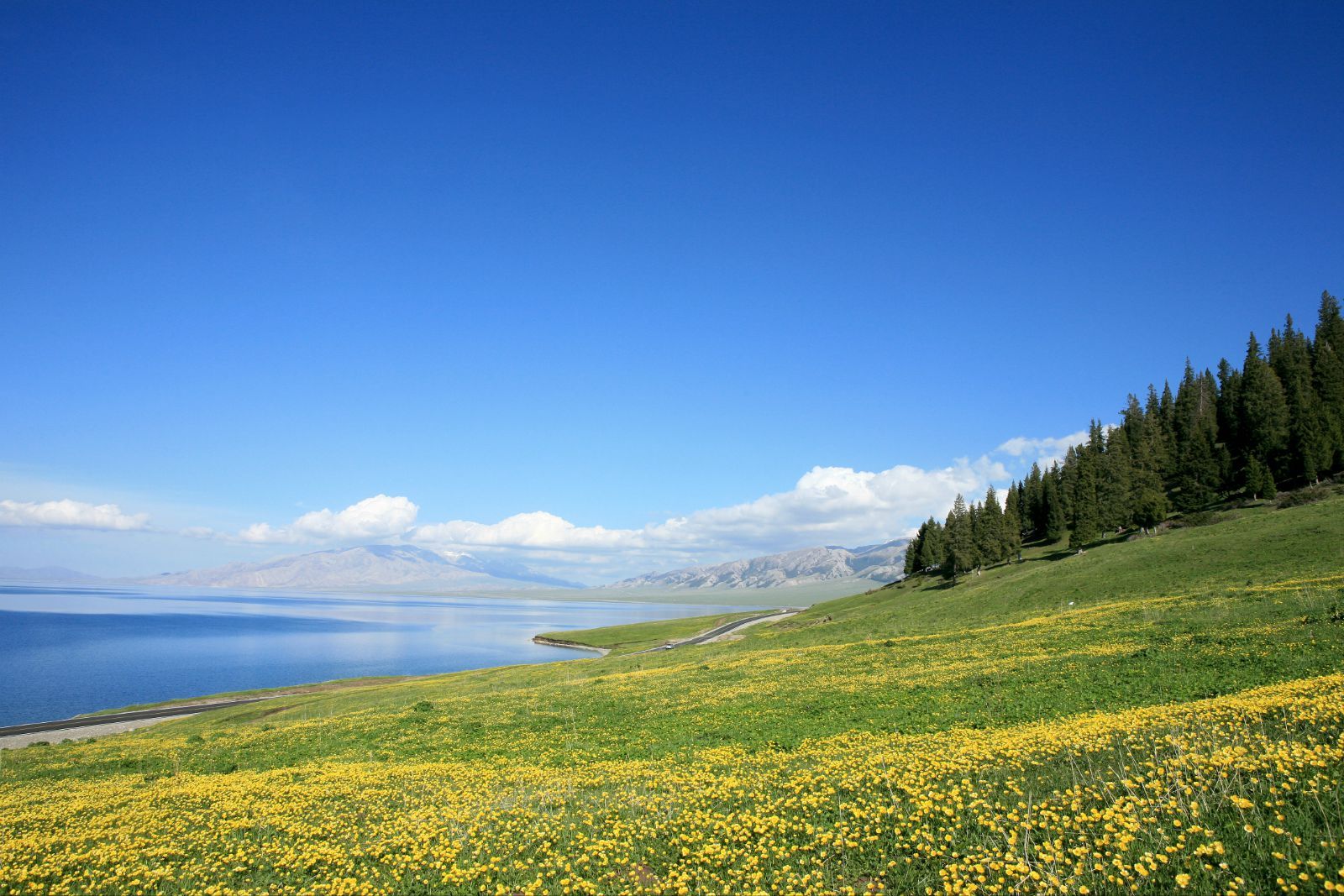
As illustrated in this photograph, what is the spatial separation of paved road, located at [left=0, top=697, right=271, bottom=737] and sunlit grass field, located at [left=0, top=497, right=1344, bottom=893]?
2945 cm

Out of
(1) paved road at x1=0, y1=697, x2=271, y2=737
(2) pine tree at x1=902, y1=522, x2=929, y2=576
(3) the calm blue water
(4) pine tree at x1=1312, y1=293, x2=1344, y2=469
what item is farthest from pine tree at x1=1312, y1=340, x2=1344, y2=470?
(1) paved road at x1=0, y1=697, x2=271, y2=737

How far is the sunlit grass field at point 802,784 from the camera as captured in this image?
30.7ft

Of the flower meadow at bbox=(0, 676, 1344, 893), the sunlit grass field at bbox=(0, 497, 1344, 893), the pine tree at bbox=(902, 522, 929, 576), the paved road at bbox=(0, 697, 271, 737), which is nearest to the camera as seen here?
the flower meadow at bbox=(0, 676, 1344, 893)

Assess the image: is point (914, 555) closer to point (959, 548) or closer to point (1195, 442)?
point (959, 548)

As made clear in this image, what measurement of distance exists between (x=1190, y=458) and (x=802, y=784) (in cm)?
10582

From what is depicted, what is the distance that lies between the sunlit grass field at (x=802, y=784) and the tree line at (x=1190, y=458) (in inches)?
2490

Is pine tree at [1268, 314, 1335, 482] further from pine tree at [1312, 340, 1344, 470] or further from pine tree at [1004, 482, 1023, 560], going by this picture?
pine tree at [1004, 482, 1023, 560]

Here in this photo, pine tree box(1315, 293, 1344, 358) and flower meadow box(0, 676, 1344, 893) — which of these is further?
pine tree box(1315, 293, 1344, 358)

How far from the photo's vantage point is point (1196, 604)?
3738cm

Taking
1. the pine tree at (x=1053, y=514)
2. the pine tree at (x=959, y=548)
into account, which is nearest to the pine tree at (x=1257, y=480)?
the pine tree at (x=1053, y=514)

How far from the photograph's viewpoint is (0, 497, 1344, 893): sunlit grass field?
9367 mm

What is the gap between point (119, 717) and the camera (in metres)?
61.7

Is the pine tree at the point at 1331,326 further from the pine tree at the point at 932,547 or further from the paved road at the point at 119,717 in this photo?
the paved road at the point at 119,717

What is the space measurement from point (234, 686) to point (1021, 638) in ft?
332
